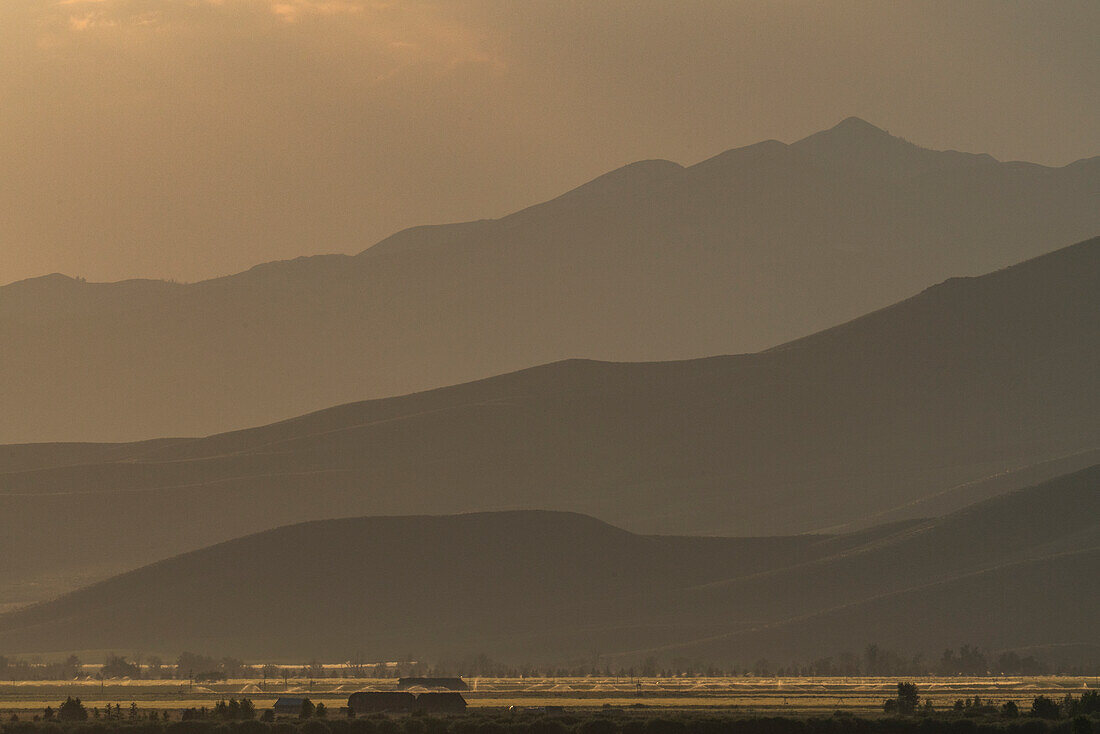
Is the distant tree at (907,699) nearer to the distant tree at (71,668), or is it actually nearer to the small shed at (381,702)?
the small shed at (381,702)

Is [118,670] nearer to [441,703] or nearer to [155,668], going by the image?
[155,668]

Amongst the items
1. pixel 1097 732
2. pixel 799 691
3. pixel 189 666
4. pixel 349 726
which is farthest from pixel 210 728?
pixel 189 666

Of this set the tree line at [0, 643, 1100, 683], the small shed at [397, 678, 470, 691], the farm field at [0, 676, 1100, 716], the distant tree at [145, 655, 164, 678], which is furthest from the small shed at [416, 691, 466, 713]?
the distant tree at [145, 655, 164, 678]

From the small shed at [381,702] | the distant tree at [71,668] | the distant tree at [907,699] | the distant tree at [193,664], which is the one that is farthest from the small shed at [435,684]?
the distant tree at [193,664]

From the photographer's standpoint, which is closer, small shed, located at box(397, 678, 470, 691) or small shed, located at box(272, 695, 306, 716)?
small shed, located at box(272, 695, 306, 716)

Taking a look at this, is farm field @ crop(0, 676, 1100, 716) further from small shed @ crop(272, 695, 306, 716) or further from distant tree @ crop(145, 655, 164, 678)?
distant tree @ crop(145, 655, 164, 678)

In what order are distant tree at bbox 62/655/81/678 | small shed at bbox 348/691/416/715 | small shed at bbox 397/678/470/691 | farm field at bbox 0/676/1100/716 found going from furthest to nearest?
distant tree at bbox 62/655/81/678, small shed at bbox 397/678/470/691, farm field at bbox 0/676/1100/716, small shed at bbox 348/691/416/715

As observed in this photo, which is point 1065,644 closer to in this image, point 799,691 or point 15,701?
point 799,691
